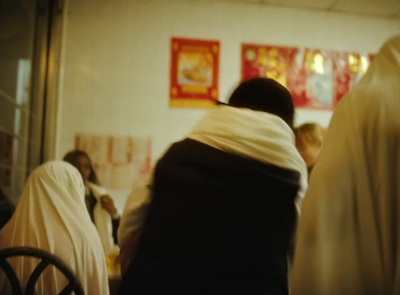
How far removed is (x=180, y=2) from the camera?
339cm

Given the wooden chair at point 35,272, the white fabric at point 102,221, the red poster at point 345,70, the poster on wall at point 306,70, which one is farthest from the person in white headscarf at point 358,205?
the red poster at point 345,70

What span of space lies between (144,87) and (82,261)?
6.06ft

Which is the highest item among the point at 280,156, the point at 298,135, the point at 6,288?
the point at 298,135

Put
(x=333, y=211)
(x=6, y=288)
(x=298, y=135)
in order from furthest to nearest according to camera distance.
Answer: (x=298, y=135), (x=6, y=288), (x=333, y=211)

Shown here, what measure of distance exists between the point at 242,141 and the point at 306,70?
2697 millimetres

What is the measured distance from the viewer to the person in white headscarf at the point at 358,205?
0.68 m

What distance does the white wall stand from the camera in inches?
127

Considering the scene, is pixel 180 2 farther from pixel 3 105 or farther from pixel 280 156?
pixel 280 156

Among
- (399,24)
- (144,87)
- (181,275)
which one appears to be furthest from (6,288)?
(399,24)

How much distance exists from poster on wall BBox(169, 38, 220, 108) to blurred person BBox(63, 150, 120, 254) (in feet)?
2.76

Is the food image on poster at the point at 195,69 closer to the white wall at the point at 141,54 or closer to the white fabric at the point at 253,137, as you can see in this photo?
the white wall at the point at 141,54

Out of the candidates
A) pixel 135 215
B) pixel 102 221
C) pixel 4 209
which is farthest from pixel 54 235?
pixel 102 221

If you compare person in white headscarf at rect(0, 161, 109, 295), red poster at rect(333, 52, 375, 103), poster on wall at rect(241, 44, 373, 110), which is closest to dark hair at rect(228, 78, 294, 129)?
person in white headscarf at rect(0, 161, 109, 295)

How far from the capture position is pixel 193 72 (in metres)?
3.36
